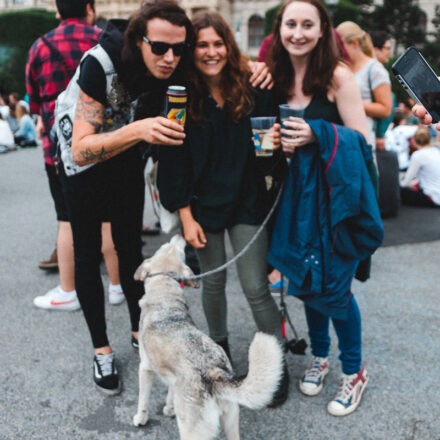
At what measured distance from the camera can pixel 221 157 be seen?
255 centimetres

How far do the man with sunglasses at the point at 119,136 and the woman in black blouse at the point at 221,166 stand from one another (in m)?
0.16

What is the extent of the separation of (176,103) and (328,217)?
3.30 ft

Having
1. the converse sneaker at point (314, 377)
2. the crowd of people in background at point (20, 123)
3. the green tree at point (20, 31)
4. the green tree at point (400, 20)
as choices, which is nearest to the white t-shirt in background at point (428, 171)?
the converse sneaker at point (314, 377)

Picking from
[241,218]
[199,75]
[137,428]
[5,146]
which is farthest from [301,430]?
[5,146]

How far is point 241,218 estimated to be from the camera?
2.64 m

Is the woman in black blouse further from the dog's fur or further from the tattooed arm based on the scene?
the dog's fur

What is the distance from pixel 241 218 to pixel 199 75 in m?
0.87

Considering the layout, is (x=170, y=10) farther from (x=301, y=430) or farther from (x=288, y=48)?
(x=301, y=430)

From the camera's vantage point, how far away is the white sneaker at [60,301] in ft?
13.0

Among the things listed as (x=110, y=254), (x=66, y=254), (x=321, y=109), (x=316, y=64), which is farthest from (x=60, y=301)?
(x=316, y=64)

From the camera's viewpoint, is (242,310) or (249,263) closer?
(249,263)

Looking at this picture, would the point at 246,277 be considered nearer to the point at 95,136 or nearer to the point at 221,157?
the point at 221,157

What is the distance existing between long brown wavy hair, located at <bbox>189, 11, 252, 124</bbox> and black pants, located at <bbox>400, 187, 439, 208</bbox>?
582 centimetres

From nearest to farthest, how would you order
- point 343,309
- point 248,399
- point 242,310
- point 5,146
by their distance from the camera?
1. point 248,399
2. point 343,309
3. point 242,310
4. point 5,146
